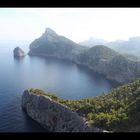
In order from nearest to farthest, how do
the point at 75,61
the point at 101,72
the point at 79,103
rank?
the point at 79,103
the point at 101,72
the point at 75,61

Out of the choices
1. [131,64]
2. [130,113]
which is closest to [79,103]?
[130,113]

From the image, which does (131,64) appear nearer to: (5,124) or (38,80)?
(38,80)

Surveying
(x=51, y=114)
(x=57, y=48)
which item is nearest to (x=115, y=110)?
(x=51, y=114)

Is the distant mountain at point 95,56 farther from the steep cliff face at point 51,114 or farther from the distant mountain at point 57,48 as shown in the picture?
the steep cliff face at point 51,114
